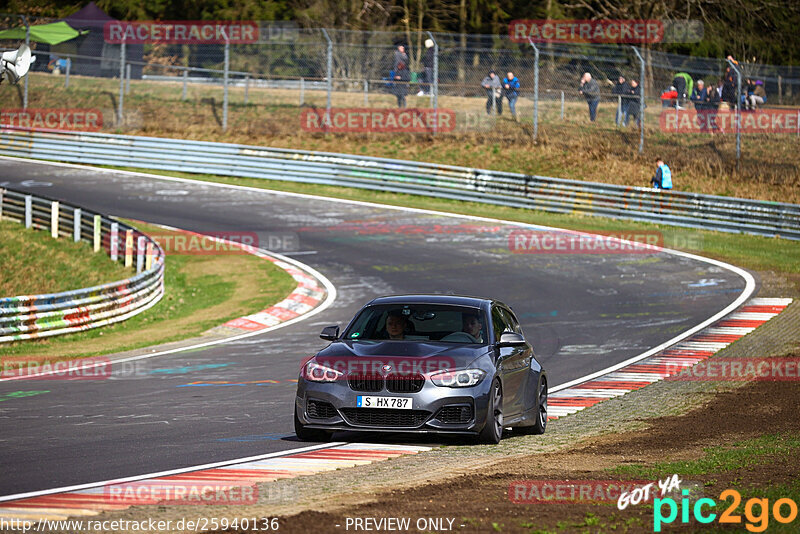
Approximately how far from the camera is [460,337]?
10523 mm

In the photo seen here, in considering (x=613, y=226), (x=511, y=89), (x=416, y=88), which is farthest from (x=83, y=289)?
(x=511, y=89)

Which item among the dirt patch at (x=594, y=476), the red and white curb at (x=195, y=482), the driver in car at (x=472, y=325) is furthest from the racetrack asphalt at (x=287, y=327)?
the dirt patch at (x=594, y=476)

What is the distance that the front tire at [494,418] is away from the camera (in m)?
9.77

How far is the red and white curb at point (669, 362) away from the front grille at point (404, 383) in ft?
11.7

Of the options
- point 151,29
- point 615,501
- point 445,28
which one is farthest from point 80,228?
point 445,28

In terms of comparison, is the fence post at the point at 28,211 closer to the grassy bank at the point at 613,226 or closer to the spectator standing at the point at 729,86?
the grassy bank at the point at 613,226

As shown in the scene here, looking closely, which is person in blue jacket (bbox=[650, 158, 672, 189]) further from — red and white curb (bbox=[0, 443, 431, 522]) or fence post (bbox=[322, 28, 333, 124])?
red and white curb (bbox=[0, 443, 431, 522])

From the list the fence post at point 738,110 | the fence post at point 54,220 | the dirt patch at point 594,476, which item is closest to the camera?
the dirt patch at point 594,476

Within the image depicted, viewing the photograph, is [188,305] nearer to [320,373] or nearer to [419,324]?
[419,324]

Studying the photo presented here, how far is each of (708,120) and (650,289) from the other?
39.2 feet

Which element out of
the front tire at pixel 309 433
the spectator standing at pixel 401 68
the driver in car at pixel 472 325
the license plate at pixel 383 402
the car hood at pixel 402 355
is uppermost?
the spectator standing at pixel 401 68

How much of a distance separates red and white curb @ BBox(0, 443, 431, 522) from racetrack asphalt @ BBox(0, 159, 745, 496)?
390 millimetres

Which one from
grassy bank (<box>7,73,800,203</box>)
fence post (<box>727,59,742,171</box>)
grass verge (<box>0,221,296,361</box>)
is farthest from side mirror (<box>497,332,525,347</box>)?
grassy bank (<box>7,73,800,203</box>)

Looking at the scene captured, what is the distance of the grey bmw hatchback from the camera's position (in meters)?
9.56
